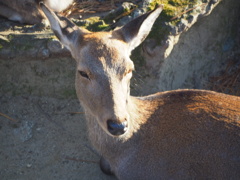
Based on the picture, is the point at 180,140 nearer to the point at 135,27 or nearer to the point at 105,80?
the point at 105,80

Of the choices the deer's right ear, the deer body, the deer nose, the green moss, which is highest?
the deer's right ear

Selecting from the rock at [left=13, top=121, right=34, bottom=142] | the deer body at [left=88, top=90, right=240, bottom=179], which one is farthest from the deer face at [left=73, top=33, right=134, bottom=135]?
the rock at [left=13, top=121, right=34, bottom=142]

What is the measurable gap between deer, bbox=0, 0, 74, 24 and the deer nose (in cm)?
362

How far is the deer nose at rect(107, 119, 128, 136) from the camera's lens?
10.8 ft

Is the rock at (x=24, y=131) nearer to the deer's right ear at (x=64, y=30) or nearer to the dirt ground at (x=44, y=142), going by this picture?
the dirt ground at (x=44, y=142)

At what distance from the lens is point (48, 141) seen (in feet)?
17.2

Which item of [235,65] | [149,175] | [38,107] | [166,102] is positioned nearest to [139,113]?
[166,102]

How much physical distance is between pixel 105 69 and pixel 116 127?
0.67 metres

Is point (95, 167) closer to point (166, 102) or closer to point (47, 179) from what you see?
point (47, 179)

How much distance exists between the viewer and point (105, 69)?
11.4 ft

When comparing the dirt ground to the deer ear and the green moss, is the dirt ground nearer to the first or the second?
the green moss

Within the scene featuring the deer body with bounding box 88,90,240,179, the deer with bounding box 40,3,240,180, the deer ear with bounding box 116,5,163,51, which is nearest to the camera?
the deer with bounding box 40,3,240,180

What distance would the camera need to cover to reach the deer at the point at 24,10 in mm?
6152

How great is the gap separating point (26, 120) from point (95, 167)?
158cm
